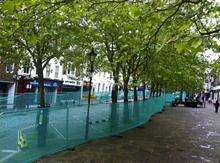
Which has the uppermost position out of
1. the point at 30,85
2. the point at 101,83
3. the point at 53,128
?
the point at 101,83

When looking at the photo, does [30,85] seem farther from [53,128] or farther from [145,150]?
[53,128]

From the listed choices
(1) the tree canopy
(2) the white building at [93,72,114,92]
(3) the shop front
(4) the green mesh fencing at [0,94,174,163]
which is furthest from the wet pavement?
(2) the white building at [93,72,114,92]

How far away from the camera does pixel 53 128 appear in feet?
57.6

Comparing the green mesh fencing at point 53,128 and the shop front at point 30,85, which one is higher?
the shop front at point 30,85

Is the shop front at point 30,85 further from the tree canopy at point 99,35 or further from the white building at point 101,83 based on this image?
the tree canopy at point 99,35

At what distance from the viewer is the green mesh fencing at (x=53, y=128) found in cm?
1408

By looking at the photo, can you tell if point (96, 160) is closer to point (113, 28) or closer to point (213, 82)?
point (113, 28)

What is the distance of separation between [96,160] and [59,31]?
20.9ft

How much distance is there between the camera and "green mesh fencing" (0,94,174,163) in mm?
14078

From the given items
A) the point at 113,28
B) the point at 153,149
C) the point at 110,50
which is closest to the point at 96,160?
the point at 153,149

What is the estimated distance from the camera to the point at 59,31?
21.3 metres

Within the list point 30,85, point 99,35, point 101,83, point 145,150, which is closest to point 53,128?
point 145,150

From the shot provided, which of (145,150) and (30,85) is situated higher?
(30,85)

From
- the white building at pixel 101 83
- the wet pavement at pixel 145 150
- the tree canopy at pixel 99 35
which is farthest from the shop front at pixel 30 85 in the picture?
the wet pavement at pixel 145 150
